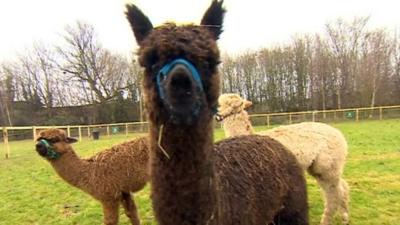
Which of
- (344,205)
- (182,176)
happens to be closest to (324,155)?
(344,205)

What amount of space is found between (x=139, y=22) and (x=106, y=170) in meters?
3.61

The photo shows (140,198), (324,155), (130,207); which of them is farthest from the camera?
(140,198)

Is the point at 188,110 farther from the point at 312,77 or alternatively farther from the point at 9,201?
the point at 312,77

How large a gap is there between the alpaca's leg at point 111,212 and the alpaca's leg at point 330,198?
282 centimetres

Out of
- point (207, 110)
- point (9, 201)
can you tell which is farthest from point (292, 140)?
point (9, 201)

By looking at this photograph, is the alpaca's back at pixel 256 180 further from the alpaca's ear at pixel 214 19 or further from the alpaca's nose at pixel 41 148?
the alpaca's nose at pixel 41 148

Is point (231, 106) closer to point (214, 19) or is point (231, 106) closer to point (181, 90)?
point (214, 19)

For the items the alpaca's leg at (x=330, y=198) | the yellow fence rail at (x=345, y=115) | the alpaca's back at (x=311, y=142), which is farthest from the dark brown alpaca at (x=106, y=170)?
the yellow fence rail at (x=345, y=115)

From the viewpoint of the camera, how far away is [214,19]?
213 cm

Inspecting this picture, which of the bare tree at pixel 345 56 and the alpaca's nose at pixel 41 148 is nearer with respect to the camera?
the alpaca's nose at pixel 41 148

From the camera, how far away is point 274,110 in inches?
1377

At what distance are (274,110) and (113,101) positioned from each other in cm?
1545

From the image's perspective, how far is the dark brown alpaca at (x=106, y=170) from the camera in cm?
509

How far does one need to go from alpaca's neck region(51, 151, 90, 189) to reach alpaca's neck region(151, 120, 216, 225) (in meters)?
3.62
